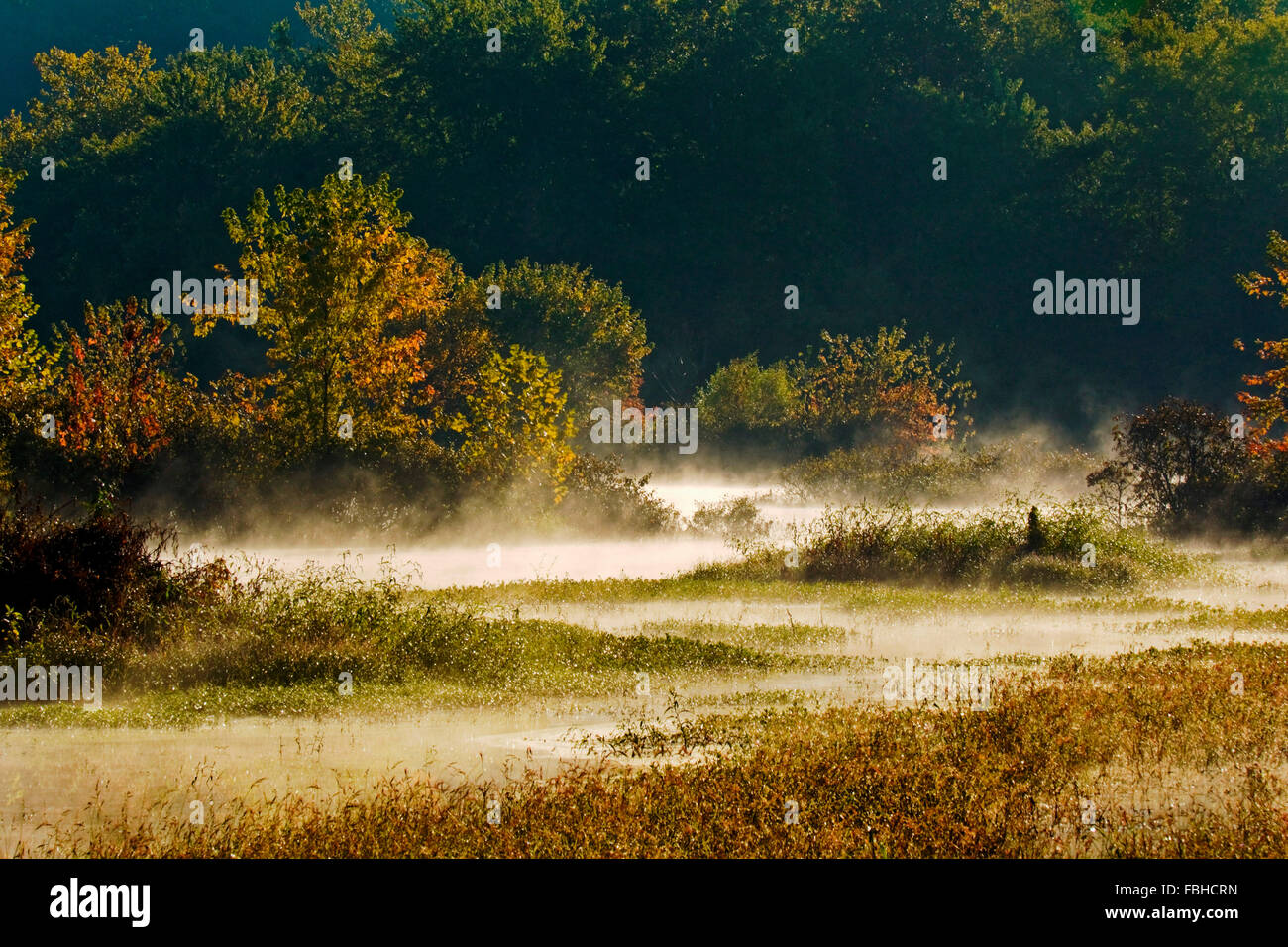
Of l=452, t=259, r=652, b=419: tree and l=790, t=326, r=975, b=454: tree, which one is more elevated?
l=452, t=259, r=652, b=419: tree

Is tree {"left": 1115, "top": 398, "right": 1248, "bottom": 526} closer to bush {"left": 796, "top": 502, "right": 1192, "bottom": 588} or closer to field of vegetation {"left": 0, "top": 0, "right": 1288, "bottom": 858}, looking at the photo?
field of vegetation {"left": 0, "top": 0, "right": 1288, "bottom": 858}

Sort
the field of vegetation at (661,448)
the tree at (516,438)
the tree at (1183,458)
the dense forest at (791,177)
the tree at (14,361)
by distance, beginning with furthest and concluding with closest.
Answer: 1. the dense forest at (791,177)
2. the tree at (1183,458)
3. the tree at (516,438)
4. the tree at (14,361)
5. the field of vegetation at (661,448)

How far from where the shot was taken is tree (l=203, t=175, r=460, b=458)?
30250 mm

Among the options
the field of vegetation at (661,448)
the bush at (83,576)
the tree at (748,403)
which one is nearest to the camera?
the field of vegetation at (661,448)

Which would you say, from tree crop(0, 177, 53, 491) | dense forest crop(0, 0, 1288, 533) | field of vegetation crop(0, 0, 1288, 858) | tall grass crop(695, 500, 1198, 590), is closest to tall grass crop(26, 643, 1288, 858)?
field of vegetation crop(0, 0, 1288, 858)

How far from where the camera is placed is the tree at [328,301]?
30.2m

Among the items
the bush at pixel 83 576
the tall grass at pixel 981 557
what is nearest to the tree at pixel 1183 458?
the tall grass at pixel 981 557

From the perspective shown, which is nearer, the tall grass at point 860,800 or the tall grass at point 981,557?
the tall grass at point 860,800

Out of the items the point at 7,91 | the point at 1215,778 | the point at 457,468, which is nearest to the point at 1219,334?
the point at 457,468

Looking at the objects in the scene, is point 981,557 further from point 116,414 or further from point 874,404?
point 874,404

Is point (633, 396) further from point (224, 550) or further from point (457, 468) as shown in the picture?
point (224, 550)

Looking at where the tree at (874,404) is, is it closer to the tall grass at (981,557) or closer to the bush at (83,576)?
the tall grass at (981,557)

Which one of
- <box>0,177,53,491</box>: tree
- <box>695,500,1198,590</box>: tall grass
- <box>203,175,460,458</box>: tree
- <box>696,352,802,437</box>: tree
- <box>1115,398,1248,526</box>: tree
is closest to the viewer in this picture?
<box>695,500,1198,590</box>: tall grass

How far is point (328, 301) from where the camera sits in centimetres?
3039
